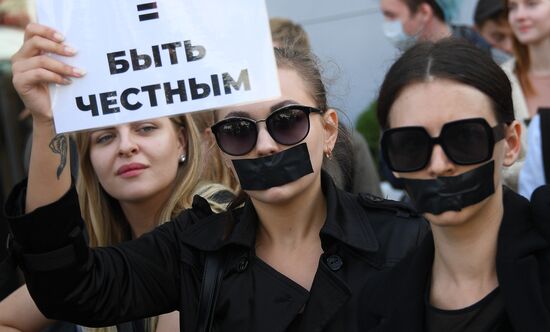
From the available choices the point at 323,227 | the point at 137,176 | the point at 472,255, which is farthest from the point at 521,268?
the point at 137,176

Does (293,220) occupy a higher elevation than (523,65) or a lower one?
lower

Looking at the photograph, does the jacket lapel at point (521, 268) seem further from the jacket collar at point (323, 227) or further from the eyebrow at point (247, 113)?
the eyebrow at point (247, 113)

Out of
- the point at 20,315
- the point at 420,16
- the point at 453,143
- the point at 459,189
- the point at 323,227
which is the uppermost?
the point at 420,16

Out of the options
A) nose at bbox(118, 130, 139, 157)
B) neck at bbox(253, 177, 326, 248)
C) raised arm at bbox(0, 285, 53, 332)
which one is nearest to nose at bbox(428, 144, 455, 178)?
neck at bbox(253, 177, 326, 248)

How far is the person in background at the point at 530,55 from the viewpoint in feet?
15.9

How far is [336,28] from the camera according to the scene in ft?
26.7

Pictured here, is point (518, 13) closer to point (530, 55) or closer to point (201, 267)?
point (530, 55)

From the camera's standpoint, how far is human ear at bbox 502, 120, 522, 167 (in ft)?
7.80

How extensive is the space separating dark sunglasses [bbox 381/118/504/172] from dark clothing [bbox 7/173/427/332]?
496 mm

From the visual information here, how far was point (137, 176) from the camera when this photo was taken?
3613 millimetres

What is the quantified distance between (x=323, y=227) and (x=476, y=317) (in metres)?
0.63

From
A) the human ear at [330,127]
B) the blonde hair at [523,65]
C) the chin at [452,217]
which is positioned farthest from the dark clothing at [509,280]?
the blonde hair at [523,65]

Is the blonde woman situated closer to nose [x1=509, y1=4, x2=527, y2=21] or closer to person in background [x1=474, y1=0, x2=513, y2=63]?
nose [x1=509, y1=4, x2=527, y2=21]

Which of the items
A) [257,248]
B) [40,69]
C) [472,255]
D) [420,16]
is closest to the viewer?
[472,255]
